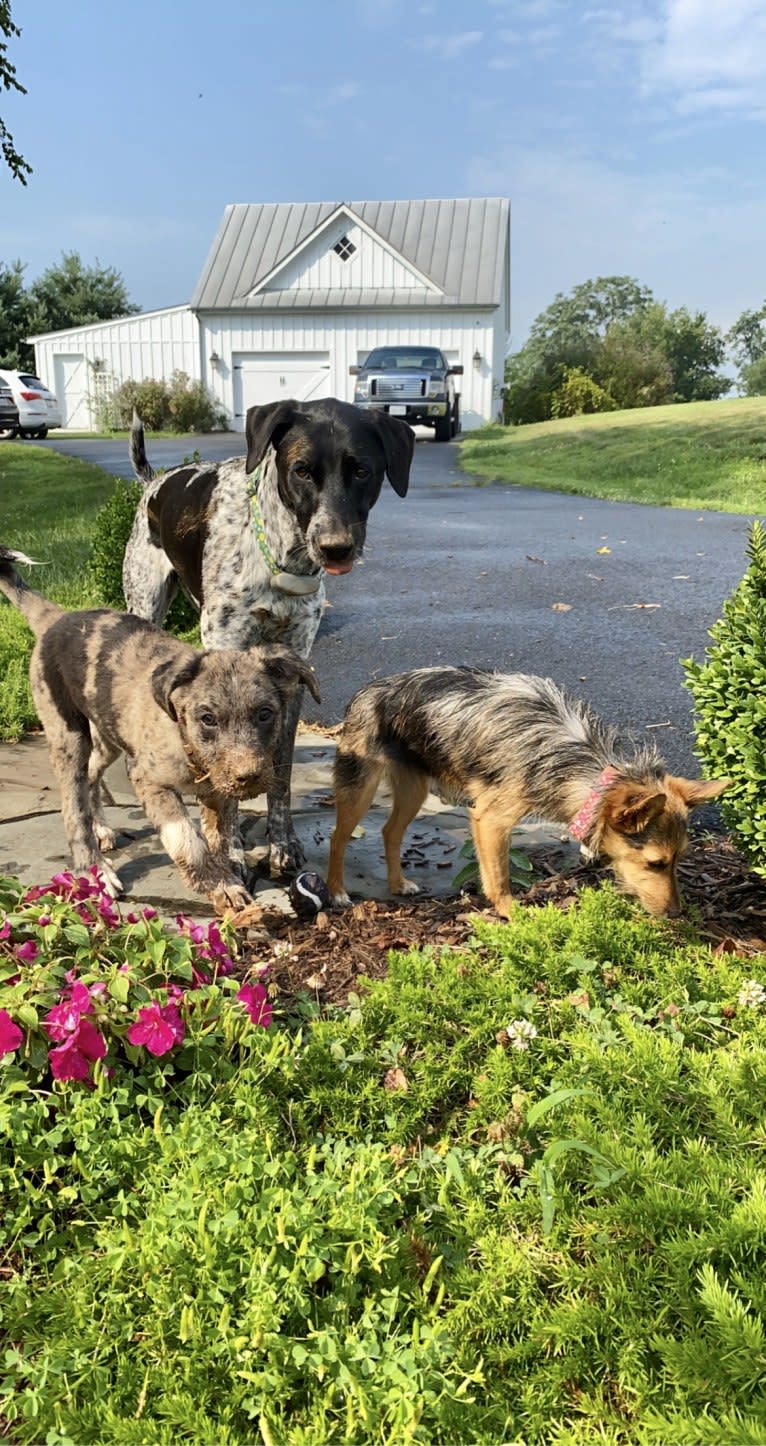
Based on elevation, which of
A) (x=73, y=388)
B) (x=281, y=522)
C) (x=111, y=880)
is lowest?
(x=111, y=880)

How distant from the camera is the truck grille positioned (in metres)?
30.9

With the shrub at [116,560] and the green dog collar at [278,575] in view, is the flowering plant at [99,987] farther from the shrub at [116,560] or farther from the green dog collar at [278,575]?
the shrub at [116,560]

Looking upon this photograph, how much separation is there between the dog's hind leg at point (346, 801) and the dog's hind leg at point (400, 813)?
13 centimetres

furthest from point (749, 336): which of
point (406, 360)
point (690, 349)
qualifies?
point (406, 360)

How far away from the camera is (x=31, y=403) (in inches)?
1378

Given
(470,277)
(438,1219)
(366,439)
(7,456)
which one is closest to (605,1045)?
(438,1219)

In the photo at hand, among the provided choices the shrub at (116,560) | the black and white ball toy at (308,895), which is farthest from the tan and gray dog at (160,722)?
the shrub at (116,560)

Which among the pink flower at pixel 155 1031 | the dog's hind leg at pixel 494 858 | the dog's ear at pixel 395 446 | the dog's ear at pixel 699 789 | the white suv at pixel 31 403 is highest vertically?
the white suv at pixel 31 403

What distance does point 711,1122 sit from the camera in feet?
9.86

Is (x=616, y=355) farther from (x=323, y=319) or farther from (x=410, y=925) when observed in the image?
(x=410, y=925)

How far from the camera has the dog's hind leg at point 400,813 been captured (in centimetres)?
499

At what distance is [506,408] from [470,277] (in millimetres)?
5443

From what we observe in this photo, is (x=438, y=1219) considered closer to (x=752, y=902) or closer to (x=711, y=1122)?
(x=711, y=1122)

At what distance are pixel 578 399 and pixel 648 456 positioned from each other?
20189 mm
